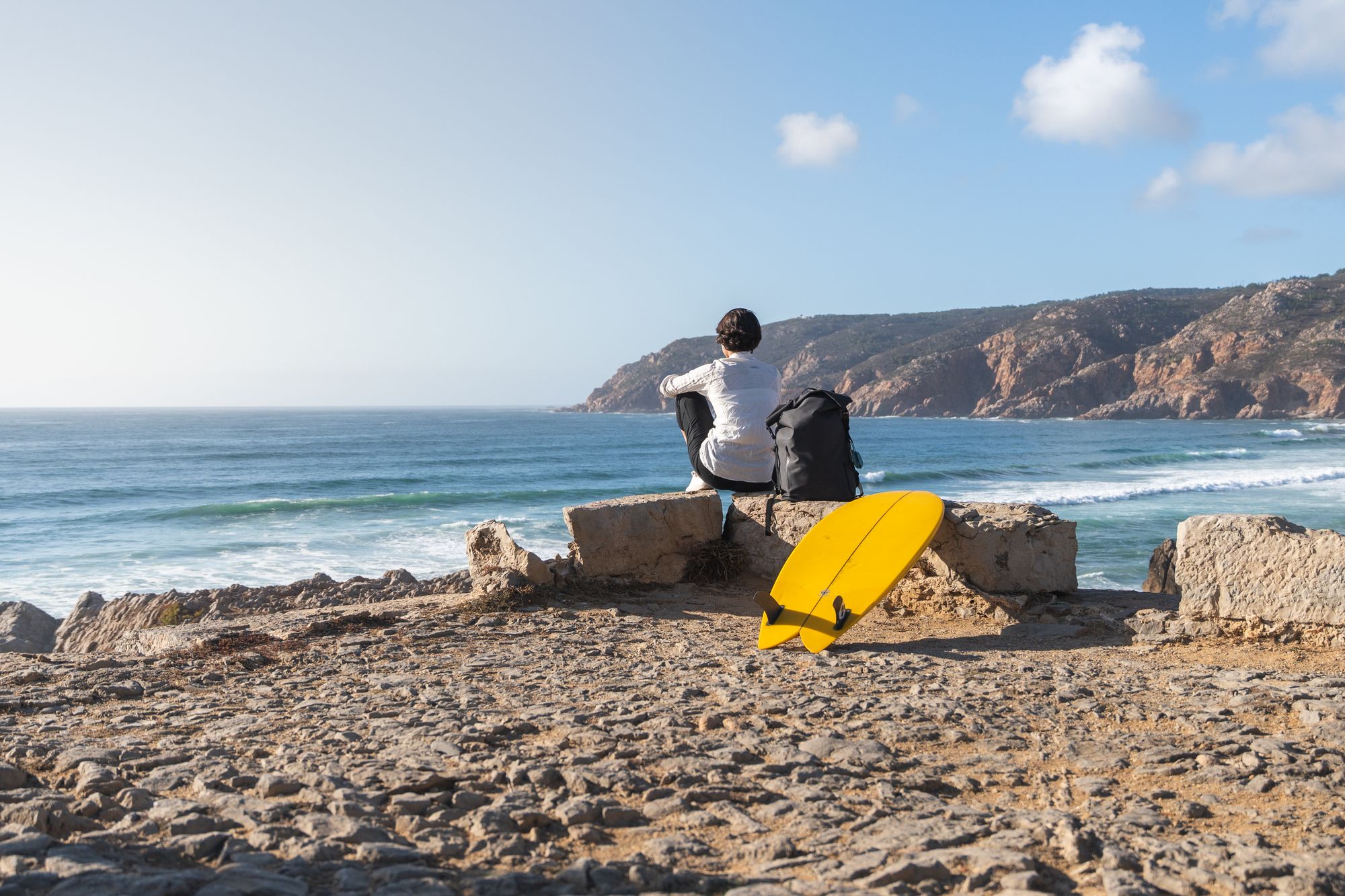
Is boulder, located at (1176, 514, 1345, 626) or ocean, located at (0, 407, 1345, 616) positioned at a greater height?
boulder, located at (1176, 514, 1345, 626)

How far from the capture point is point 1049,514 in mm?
5312

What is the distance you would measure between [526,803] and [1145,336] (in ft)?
328

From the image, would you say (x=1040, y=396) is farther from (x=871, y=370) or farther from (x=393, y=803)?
(x=393, y=803)

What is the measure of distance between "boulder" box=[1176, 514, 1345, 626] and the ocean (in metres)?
8.77

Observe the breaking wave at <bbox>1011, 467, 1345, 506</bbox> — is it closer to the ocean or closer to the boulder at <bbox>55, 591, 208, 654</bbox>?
the ocean

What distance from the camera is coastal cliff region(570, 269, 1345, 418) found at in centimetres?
7294

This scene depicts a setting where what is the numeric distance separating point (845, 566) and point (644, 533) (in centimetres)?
170

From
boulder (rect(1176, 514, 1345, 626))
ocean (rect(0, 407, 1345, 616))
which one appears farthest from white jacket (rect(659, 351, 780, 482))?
ocean (rect(0, 407, 1345, 616))

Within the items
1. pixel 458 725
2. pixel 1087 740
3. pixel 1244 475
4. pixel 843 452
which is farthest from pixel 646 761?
pixel 1244 475

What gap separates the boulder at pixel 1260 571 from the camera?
420cm

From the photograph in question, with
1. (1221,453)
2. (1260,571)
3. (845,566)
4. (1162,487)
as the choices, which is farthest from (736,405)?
(1221,453)

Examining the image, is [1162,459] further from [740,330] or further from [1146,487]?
[740,330]

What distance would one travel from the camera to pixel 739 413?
6062 mm

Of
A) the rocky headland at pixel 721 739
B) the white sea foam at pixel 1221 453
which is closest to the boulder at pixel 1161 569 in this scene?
the rocky headland at pixel 721 739
